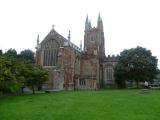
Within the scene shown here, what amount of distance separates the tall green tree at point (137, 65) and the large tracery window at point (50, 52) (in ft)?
48.6

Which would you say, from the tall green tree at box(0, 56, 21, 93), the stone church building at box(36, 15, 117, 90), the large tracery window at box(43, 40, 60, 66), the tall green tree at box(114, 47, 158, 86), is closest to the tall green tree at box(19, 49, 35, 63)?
the stone church building at box(36, 15, 117, 90)

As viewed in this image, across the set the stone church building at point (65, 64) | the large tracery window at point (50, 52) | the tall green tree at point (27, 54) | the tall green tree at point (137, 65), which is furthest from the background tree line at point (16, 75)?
the tall green tree at point (27, 54)

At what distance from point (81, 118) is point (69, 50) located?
46.3 metres

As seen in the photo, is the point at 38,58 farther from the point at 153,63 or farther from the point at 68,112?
the point at 68,112

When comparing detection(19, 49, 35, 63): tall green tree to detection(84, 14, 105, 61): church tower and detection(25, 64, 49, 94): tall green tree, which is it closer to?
detection(84, 14, 105, 61): church tower

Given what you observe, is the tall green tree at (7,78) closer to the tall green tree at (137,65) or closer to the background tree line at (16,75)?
the background tree line at (16,75)

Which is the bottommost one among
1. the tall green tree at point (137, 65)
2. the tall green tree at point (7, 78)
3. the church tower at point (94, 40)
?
the tall green tree at point (7, 78)

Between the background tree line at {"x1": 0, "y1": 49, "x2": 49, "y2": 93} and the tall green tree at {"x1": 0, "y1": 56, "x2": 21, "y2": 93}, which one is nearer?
the tall green tree at {"x1": 0, "y1": 56, "x2": 21, "y2": 93}

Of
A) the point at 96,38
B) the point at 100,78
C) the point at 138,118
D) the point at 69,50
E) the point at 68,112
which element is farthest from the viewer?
the point at 96,38

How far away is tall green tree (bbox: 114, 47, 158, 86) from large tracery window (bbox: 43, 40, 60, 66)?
14.8 metres

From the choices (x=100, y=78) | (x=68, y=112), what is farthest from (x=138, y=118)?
(x=100, y=78)

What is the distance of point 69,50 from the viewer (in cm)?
6253

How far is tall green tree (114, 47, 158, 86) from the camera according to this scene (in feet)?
202

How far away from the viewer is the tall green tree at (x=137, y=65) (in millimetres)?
61500
